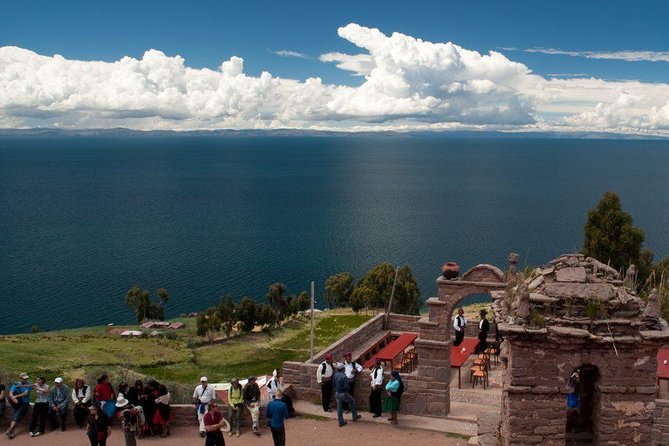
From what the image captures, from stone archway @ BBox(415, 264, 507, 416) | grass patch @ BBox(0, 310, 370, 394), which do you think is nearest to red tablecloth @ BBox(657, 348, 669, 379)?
stone archway @ BBox(415, 264, 507, 416)

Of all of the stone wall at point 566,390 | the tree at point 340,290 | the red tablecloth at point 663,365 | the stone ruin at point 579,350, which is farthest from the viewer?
the tree at point 340,290

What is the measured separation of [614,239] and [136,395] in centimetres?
3409

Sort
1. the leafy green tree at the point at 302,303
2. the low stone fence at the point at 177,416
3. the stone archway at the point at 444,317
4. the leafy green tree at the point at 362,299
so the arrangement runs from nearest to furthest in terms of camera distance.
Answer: the low stone fence at the point at 177,416, the stone archway at the point at 444,317, the leafy green tree at the point at 362,299, the leafy green tree at the point at 302,303

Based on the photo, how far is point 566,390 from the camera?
1045 centimetres

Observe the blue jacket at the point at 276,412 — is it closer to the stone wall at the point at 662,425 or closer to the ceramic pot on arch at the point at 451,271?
the ceramic pot on arch at the point at 451,271

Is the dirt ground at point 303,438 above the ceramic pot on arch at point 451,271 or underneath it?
underneath

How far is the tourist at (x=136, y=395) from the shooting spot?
15422 millimetres

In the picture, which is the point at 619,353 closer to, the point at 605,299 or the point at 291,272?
the point at 605,299

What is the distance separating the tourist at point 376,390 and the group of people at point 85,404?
17.7 ft

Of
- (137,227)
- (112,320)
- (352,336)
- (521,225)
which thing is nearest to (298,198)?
(137,227)

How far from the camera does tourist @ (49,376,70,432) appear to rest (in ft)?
51.8

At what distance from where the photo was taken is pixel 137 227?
11338 centimetres

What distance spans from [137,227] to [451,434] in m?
105

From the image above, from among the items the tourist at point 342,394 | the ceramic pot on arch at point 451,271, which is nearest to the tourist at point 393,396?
the tourist at point 342,394
